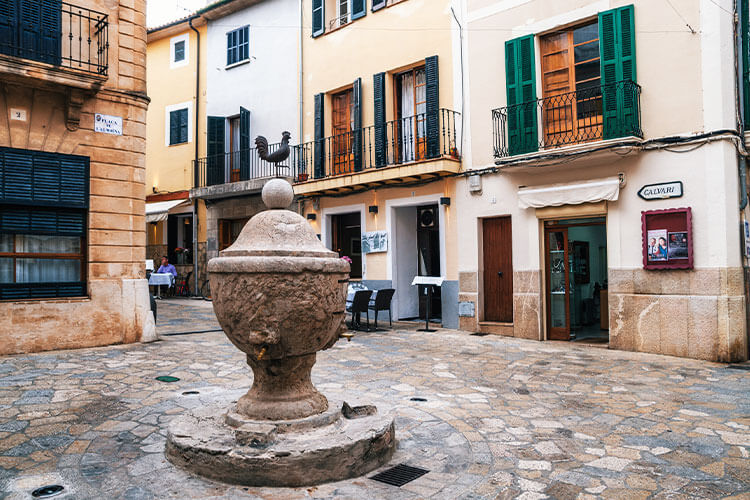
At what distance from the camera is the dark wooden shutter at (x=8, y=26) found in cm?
829

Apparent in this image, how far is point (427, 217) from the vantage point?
13.6 m

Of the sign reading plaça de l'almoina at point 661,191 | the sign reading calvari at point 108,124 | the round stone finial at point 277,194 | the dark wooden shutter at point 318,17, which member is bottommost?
the round stone finial at point 277,194

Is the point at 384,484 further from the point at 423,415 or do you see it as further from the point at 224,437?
the point at 423,415

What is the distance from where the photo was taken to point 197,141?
1831cm

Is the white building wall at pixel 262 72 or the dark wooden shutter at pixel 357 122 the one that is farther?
the white building wall at pixel 262 72

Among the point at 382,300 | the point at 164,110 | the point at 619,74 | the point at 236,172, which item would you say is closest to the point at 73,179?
the point at 382,300

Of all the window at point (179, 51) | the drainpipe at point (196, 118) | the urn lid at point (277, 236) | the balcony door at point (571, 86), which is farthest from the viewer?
the window at point (179, 51)

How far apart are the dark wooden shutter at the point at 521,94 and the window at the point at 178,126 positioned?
474 inches

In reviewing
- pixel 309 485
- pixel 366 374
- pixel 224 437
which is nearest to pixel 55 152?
pixel 366 374

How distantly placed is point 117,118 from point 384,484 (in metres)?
8.27

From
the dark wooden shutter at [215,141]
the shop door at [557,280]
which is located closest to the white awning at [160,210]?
the dark wooden shutter at [215,141]

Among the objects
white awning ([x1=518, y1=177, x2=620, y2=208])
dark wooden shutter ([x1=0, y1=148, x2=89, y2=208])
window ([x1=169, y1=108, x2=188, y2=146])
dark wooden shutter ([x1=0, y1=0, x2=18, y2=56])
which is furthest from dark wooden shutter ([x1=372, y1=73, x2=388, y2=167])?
window ([x1=169, y1=108, x2=188, y2=146])

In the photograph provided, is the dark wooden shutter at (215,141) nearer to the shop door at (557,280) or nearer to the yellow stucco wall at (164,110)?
the yellow stucco wall at (164,110)

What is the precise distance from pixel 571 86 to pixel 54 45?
8961mm
